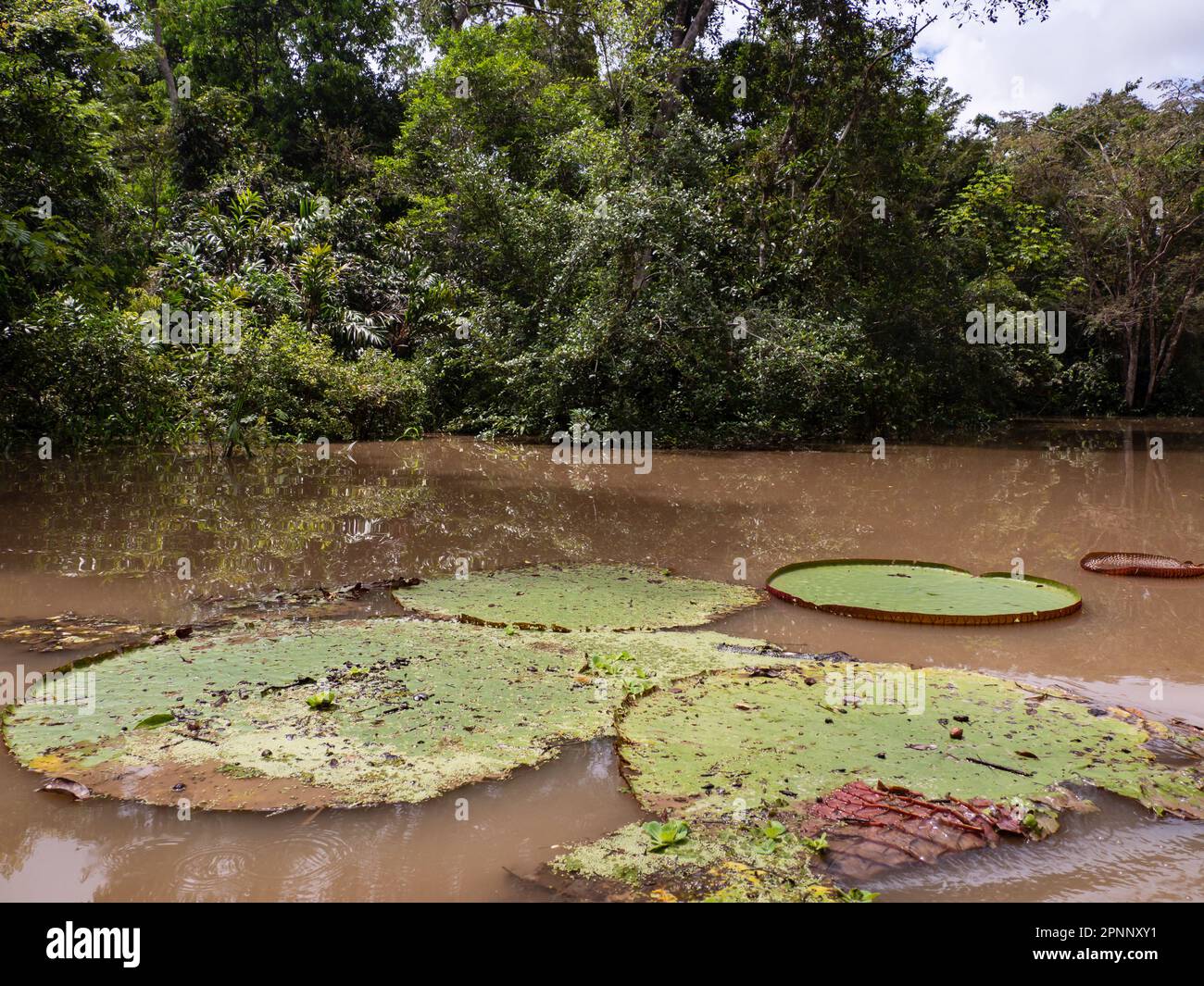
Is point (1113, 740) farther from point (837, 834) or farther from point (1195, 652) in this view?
point (1195, 652)

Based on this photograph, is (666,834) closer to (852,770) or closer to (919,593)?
(852,770)

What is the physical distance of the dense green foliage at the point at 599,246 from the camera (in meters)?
11.9

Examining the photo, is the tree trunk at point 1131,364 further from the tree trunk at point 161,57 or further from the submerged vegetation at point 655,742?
the tree trunk at point 161,57

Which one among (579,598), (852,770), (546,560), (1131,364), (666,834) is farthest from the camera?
(1131,364)

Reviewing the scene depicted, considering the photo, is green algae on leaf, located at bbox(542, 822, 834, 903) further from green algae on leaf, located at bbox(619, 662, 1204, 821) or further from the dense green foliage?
the dense green foliage

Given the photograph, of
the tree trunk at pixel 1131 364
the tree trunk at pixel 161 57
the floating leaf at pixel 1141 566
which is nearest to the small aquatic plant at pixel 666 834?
the floating leaf at pixel 1141 566

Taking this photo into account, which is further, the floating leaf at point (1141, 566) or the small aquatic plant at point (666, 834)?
the floating leaf at point (1141, 566)

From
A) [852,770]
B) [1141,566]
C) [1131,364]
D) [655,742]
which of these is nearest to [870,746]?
[852,770]

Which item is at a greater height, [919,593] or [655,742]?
[919,593]

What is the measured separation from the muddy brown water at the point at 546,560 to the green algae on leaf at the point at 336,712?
11 cm

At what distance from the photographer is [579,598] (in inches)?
206

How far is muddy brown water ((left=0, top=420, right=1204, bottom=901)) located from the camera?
2.47 meters

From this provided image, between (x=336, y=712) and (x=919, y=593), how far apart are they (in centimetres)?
341

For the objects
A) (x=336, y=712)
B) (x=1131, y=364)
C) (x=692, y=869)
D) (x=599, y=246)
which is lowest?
(x=692, y=869)
